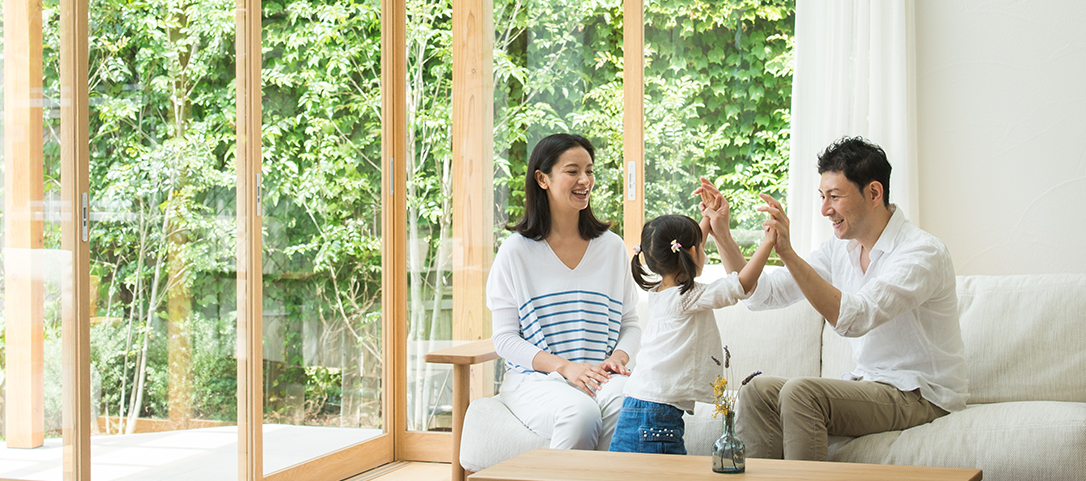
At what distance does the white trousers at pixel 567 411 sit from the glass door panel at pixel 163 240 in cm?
99

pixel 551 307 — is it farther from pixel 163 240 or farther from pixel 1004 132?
pixel 1004 132

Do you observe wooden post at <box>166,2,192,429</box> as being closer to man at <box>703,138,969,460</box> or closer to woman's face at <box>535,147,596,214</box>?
woman's face at <box>535,147,596,214</box>

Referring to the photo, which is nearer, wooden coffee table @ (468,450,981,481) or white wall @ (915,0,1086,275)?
wooden coffee table @ (468,450,981,481)

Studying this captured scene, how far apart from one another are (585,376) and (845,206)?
33.2 inches

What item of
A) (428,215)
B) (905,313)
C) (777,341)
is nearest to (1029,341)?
(905,313)

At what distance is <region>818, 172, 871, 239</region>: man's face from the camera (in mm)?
2346

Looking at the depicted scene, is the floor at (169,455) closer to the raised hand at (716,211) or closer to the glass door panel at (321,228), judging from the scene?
the glass door panel at (321,228)

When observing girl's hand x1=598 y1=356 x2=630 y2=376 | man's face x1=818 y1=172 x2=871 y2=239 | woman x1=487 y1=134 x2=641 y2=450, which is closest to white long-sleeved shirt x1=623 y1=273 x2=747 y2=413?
girl's hand x1=598 y1=356 x2=630 y2=376

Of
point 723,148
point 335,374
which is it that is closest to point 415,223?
point 335,374

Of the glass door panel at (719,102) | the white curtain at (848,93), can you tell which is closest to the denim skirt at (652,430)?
the white curtain at (848,93)

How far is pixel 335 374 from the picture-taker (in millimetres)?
3453

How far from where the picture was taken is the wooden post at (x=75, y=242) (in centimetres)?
229

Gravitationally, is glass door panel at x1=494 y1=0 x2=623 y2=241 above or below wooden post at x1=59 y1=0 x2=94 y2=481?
above

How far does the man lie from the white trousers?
37 centimetres
